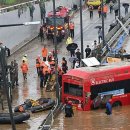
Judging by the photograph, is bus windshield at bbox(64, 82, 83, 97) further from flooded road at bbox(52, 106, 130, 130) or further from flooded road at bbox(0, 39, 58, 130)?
flooded road at bbox(0, 39, 58, 130)

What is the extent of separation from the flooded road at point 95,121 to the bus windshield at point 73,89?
0.93 meters

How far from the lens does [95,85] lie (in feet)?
118

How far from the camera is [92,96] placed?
118 ft

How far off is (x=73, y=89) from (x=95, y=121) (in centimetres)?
337

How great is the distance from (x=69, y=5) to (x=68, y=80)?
120 feet

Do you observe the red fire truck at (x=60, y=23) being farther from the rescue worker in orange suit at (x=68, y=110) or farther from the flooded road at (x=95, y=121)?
the rescue worker in orange suit at (x=68, y=110)

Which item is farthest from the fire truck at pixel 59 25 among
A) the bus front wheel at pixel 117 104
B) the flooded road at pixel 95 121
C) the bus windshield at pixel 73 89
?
the flooded road at pixel 95 121

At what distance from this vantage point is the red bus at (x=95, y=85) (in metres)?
35.8

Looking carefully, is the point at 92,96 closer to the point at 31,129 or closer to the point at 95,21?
the point at 31,129

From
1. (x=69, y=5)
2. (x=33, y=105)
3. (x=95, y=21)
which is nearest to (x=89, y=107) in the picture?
(x=33, y=105)

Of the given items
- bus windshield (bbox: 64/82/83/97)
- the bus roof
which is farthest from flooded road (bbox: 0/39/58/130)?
the bus roof

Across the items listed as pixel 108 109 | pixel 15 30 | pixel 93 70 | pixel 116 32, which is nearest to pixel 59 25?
pixel 116 32

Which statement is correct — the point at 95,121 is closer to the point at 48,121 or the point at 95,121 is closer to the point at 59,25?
the point at 48,121

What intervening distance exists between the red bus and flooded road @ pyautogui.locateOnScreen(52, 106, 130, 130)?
640 millimetres
